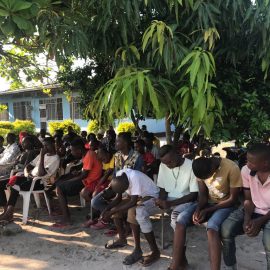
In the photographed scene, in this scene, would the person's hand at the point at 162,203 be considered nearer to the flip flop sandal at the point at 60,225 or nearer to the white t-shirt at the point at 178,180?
the white t-shirt at the point at 178,180

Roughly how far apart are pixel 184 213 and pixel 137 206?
1.85 ft

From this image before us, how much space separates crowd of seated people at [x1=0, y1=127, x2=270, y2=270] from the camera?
325 centimetres

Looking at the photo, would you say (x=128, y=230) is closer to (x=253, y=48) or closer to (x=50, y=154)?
(x=50, y=154)

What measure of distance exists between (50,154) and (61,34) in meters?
2.65

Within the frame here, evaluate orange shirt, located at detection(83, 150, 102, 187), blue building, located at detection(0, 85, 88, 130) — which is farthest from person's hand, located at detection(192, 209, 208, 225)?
blue building, located at detection(0, 85, 88, 130)

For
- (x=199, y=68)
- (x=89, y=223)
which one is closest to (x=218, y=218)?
(x=199, y=68)

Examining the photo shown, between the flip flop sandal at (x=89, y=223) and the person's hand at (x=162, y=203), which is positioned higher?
the person's hand at (x=162, y=203)

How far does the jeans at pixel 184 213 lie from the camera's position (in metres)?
3.55

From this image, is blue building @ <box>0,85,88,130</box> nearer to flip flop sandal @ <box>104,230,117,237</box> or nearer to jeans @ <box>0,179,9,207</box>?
jeans @ <box>0,179,9,207</box>

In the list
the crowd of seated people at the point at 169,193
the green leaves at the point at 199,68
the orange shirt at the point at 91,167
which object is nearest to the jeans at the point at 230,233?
the crowd of seated people at the point at 169,193

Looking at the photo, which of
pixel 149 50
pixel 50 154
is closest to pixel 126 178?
pixel 149 50

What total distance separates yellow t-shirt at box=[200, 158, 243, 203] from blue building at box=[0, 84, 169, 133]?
52.5 feet

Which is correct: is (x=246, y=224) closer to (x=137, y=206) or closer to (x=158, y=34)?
(x=137, y=206)

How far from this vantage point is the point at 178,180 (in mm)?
3965
